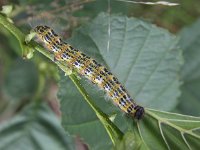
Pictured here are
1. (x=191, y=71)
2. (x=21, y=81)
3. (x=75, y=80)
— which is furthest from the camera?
(x=21, y=81)

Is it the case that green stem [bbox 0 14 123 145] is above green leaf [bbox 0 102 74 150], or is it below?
below

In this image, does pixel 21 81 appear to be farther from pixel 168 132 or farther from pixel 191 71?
pixel 168 132

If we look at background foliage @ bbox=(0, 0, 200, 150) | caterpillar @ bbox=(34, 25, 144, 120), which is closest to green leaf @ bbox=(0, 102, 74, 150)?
background foliage @ bbox=(0, 0, 200, 150)

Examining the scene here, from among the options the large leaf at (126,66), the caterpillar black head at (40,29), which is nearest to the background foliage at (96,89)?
the large leaf at (126,66)

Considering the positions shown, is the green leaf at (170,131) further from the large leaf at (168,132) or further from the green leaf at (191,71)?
the green leaf at (191,71)

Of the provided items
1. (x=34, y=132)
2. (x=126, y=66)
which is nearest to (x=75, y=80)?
(x=126, y=66)

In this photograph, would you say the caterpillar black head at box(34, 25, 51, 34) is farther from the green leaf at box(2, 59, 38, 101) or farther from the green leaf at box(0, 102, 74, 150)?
the green leaf at box(2, 59, 38, 101)

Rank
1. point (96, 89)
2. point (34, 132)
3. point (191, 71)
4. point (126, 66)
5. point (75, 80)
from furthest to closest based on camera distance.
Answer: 1. point (191, 71)
2. point (34, 132)
3. point (126, 66)
4. point (96, 89)
5. point (75, 80)
